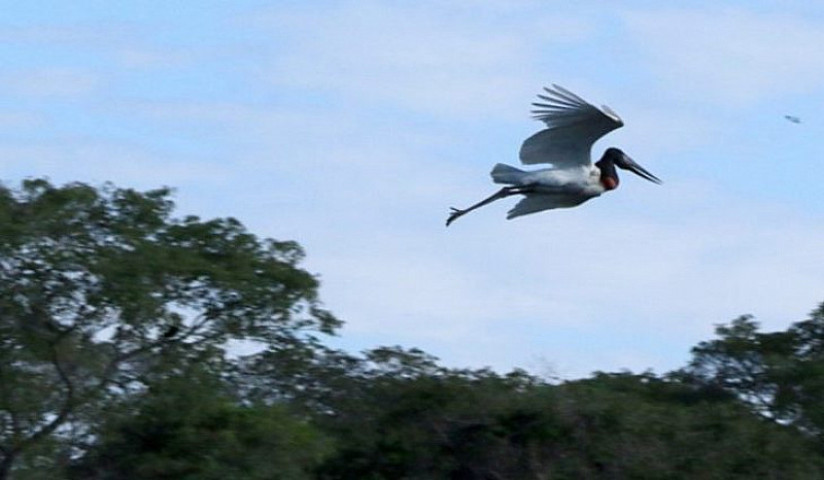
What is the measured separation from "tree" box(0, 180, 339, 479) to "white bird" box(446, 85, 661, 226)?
7086mm

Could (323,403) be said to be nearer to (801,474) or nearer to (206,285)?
(206,285)

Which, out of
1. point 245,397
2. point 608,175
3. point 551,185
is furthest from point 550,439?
point 551,185

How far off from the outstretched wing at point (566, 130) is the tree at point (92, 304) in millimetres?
7654

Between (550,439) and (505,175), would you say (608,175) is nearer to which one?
(505,175)

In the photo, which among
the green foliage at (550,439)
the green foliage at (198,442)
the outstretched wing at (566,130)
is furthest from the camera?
the green foliage at (550,439)

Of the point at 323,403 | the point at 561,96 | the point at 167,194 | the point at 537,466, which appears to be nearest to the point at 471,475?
the point at 537,466

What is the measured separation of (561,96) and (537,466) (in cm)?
923

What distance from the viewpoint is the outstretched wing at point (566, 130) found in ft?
46.3

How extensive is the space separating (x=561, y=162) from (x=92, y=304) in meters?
7.88

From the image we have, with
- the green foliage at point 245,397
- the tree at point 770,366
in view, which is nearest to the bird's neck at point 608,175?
the green foliage at point 245,397

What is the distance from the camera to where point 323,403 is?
976 inches

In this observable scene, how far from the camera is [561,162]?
48.6 feet

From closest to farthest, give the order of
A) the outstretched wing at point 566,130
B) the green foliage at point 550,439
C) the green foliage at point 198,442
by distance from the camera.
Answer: the outstretched wing at point 566,130
the green foliage at point 198,442
the green foliage at point 550,439

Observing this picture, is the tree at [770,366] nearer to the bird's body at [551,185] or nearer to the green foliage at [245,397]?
the green foliage at [245,397]
